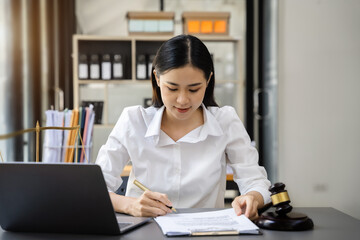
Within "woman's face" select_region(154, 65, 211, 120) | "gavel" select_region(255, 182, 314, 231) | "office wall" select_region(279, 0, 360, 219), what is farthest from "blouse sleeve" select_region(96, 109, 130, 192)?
"office wall" select_region(279, 0, 360, 219)

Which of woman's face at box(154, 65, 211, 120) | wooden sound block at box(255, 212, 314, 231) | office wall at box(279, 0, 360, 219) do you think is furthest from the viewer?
office wall at box(279, 0, 360, 219)

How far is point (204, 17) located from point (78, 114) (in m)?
2.05

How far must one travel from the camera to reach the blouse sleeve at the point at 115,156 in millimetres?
1489

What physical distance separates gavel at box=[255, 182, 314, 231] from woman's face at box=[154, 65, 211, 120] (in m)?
0.43

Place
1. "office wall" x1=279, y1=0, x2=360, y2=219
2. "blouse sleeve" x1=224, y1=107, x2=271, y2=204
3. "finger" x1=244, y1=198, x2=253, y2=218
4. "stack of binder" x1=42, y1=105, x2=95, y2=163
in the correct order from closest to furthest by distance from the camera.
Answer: "finger" x1=244, y1=198, x2=253, y2=218, "blouse sleeve" x1=224, y1=107, x2=271, y2=204, "stack of binder" x1=42, y1=105, x2=95, y2=163, "office wall" x1=279, y1=0, x2=360, y2=219

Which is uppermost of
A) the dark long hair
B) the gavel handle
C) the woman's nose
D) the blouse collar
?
the dark long hair

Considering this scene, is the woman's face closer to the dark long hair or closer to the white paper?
the dark long hair

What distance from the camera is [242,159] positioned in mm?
1557

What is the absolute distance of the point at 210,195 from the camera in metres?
1.56

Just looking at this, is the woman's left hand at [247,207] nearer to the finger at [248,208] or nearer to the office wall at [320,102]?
the finger at [248,208]

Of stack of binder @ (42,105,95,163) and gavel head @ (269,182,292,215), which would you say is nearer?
gavel head @ (269,182,292,215)

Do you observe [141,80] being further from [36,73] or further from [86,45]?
[36,73]

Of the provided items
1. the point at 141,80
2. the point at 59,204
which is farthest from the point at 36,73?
the point at 59,204

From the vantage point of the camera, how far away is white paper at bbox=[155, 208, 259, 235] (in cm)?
99
